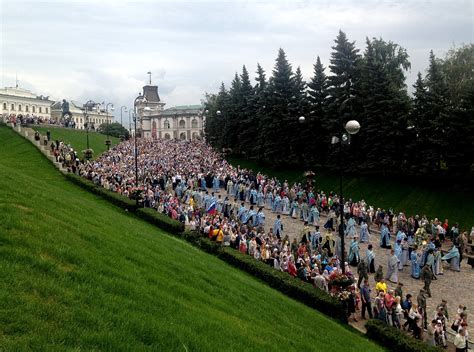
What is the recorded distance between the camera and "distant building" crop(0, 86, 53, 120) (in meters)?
111

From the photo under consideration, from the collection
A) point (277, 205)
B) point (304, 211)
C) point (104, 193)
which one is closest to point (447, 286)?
point (304, 211)

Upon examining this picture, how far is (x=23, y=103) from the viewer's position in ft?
385

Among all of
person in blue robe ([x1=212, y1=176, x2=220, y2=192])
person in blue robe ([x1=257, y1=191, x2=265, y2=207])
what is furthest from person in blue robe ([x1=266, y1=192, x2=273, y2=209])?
person in blue robe ([x1=212, y1=176, x2=220, y2=192])

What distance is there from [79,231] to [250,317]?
4.38m

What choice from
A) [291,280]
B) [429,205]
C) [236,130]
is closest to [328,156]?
[429,205]

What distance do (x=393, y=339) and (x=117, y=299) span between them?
8091 mm

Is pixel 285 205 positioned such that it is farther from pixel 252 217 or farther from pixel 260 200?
pixel 252 217

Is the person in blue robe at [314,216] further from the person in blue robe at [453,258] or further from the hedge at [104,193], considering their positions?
the hedge at [104,193]

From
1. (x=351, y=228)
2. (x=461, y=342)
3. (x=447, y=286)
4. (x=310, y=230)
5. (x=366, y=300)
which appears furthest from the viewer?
(x=351, y=228)

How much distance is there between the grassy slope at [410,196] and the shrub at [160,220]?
17877 mm

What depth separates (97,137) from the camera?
230ft

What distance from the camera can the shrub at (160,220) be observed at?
2270cm

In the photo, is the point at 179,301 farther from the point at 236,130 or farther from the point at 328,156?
the point at 236,130

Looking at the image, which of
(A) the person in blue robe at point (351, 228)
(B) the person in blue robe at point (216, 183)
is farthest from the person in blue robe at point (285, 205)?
(B) the person in blue robe at point (216, 183)
